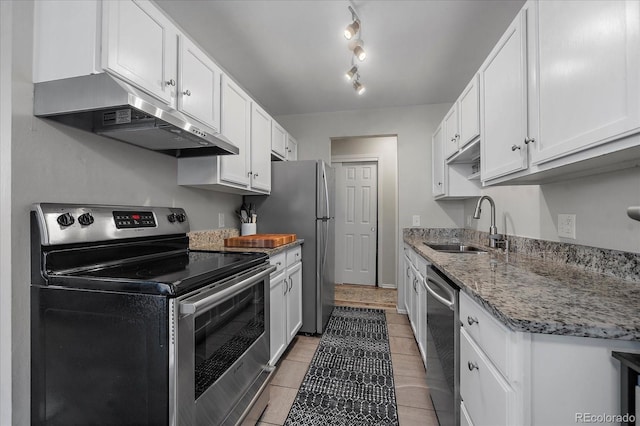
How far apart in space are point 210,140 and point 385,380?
1912mm

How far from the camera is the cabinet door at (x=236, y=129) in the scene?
188 cm

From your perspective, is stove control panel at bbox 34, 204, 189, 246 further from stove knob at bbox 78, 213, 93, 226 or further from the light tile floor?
the light tile floor

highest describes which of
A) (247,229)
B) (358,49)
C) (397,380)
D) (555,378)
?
(358,49)

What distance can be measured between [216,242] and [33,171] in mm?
1324

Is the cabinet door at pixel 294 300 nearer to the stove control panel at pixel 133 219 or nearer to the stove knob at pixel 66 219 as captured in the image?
the stove control panel at pixel 133 219

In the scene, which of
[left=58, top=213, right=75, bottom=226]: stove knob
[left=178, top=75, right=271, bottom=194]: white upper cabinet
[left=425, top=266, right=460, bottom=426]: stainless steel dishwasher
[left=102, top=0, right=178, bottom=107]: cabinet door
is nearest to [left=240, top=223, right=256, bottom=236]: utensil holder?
[left=178, top=75, right=271, bottom=194]: white upper cabinet

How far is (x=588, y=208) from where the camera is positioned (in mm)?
1302

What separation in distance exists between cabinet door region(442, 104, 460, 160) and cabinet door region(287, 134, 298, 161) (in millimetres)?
1638

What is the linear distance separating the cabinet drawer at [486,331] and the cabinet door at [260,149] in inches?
69.1

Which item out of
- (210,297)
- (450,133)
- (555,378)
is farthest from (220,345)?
(450,133)

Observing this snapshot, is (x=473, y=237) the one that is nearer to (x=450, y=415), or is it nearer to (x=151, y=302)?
(x=450, y=415)

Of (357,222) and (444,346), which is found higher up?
(357,222)

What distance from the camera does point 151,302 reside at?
92cm

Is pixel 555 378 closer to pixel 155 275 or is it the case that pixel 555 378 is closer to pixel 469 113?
pixel 155 275
